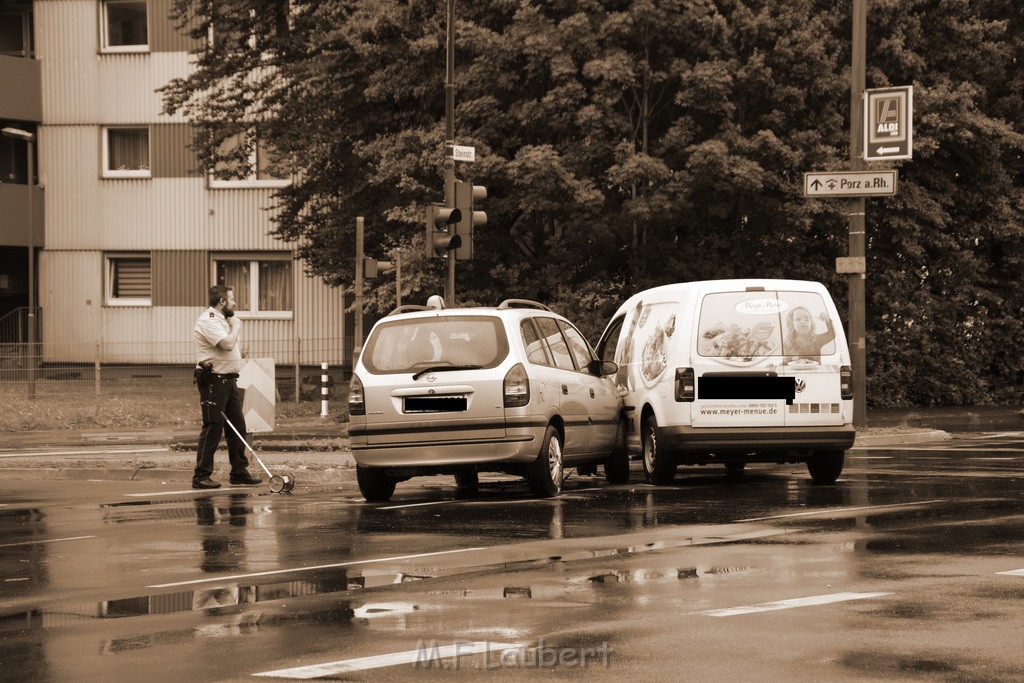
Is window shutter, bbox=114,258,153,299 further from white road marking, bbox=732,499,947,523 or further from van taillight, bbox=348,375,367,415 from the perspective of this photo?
white road marking, bbox=732,499,947,523

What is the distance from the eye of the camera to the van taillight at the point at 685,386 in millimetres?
15492

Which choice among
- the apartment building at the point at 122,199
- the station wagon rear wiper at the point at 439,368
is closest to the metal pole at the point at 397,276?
the apartment building at the point at 122,199

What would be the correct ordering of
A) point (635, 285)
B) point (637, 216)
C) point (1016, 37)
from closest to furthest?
point (637, 216) < point (635, 285) < point (1016, 37)

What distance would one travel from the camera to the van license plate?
14258 mm

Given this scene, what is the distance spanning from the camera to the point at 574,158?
96.5ft

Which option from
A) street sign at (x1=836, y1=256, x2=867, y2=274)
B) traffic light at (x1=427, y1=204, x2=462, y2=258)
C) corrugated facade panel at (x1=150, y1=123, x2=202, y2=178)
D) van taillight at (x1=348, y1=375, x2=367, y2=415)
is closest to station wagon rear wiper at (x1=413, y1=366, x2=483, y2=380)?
van taillight at (x1=348, y1=375, x2=367, y2=415)

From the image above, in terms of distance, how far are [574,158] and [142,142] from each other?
18699 millimetres

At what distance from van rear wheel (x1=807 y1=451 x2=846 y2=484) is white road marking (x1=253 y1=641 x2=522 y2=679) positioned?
9187mm

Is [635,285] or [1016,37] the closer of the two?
[635,285]

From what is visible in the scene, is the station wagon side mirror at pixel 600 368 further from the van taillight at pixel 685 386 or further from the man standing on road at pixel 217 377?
the man standing on road at pixel 217 377

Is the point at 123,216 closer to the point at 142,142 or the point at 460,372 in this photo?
the point at 142,142

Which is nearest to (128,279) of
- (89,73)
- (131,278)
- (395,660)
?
(131,278)

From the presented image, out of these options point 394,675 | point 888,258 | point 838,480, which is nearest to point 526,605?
point 394,675

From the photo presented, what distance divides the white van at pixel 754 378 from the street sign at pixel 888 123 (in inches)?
330
